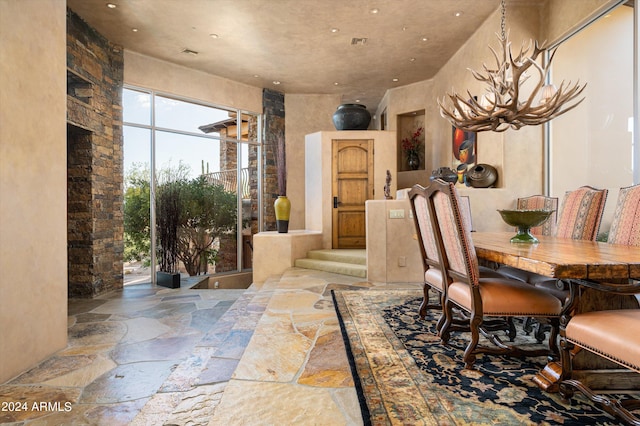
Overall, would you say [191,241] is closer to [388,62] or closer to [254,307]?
[254,307]

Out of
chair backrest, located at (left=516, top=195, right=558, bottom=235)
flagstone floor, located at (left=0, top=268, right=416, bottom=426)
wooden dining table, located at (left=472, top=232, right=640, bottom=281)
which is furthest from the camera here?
chair backrest, located at (left=516, top=195, right=558, bottom=235)

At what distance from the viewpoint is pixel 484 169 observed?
456cm

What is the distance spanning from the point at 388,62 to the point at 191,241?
473 cm

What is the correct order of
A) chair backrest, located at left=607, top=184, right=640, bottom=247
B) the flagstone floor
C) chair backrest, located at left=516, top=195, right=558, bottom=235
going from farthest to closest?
chair backrest, located at left=516, top=195, right=558, bottom=235
chair backrest, located at left=607, top=184, right=640, bottom=247
the flagstone floor

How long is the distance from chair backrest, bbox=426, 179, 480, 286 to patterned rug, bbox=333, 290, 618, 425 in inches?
20.4

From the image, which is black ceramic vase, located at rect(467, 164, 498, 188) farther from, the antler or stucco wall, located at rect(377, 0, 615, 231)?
the antler

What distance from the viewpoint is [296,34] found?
525 cm

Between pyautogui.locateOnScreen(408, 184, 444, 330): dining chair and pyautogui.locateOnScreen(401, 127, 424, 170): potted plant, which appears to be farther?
pyautogui.locateOnScreen(401, 127, 424, 170): potted plant

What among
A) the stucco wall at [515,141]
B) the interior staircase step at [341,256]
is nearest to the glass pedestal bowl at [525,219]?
the stucco wall at [515,141]

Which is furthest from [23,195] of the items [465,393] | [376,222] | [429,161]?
[429,161]

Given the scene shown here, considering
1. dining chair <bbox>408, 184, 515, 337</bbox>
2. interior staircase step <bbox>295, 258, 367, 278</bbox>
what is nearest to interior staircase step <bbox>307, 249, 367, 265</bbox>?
interior staircase step <bbox>295, 258, 367, 278</bbox>

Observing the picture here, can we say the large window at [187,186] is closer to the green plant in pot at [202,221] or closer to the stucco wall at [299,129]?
the green plant in pot at [202,221]

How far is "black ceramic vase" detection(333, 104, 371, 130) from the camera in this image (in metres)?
6.58

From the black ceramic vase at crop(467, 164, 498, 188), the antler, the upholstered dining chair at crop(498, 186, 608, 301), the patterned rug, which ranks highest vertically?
the antler
